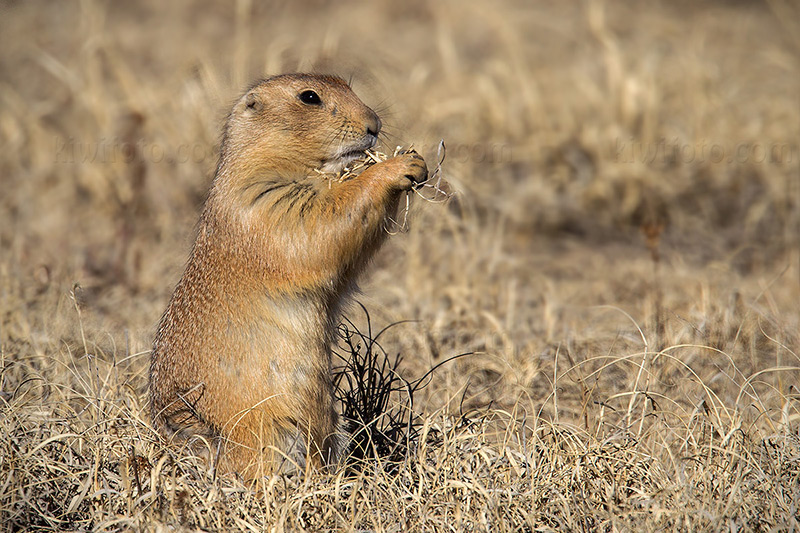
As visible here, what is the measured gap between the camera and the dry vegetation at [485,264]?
2695 millimetres

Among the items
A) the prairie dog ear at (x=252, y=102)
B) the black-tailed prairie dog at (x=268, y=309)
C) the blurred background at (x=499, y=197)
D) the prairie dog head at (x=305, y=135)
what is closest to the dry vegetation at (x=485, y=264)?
the blurred background at (x=499, y=197)

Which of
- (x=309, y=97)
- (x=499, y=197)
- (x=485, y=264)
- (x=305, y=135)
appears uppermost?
(x=309, y=97)

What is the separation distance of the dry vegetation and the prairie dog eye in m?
0.51

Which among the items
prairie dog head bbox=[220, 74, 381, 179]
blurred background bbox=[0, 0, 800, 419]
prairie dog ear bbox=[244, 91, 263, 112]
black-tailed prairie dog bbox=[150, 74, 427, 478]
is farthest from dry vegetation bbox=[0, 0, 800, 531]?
prairie dog ear bbox=[244, 91, 263, 112]

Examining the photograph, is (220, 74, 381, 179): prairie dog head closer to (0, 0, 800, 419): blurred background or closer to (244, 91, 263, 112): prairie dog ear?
(244, 91, 263, 112): prairie dog ear

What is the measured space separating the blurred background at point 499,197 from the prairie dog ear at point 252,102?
867 millimetres

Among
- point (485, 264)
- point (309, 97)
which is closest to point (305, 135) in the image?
point (309, 97)

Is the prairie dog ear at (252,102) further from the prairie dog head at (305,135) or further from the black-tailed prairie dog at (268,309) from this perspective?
the black-tailed prairie dog at (268,309)

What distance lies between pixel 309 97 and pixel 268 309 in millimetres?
930

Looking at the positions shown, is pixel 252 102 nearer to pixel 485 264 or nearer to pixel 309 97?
pixel 309 97

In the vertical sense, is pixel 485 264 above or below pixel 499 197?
below

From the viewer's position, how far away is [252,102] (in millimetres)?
3398

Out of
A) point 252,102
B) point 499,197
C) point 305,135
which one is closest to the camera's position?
point 305,135

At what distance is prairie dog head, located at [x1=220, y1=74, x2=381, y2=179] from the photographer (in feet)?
10.6
